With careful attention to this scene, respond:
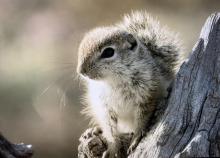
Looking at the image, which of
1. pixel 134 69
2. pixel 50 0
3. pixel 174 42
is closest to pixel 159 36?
pixel 174 42

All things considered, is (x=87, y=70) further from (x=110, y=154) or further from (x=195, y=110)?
(x=195, y=110)

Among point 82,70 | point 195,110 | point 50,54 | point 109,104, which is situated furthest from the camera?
point 50,54

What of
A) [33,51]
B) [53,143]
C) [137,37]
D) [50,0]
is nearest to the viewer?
[137,37]

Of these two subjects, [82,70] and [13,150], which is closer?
[13,150]

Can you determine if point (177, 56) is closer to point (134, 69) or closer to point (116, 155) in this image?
point (134, 69)

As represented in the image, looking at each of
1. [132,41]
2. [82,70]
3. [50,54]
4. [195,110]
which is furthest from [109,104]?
[50,54]

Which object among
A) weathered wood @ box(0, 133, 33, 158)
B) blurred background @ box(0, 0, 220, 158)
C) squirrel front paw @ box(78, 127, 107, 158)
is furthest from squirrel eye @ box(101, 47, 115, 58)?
blurred background @ box(0, 0, 220, 158)

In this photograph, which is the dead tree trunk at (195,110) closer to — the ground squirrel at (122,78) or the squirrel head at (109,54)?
the ground squirrel at (122,78)
